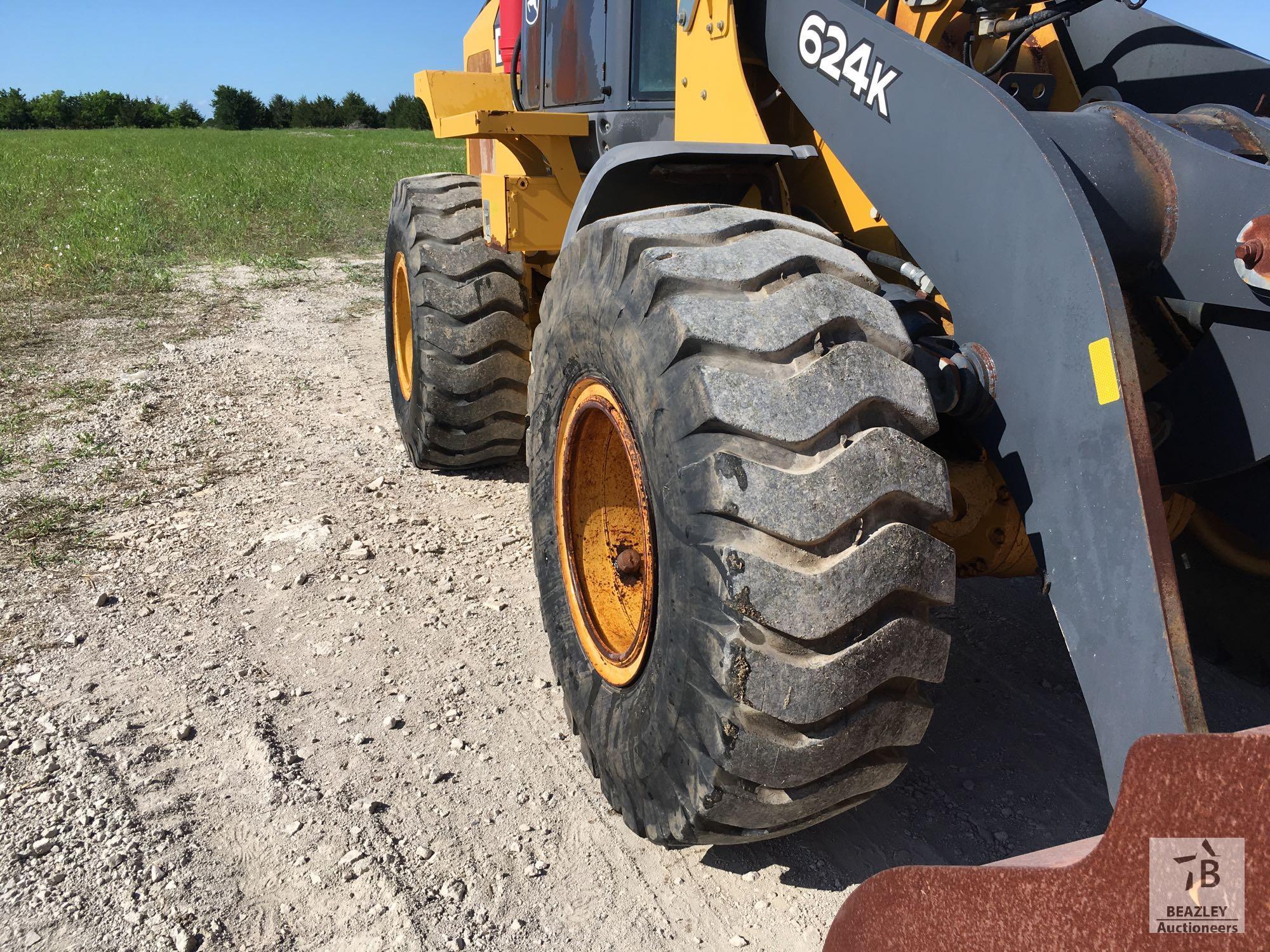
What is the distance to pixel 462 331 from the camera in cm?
438

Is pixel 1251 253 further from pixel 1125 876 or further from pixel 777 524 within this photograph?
pixel 1125 876

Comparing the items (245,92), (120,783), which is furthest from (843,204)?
(245,92)

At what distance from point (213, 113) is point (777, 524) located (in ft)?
298

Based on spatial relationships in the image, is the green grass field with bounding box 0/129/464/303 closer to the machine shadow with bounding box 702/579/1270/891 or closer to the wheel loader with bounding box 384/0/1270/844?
the wheel loader with bounding box 384/0/1270/844

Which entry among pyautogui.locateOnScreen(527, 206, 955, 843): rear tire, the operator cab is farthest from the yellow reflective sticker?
the operator cab

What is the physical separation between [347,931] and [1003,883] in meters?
1.49

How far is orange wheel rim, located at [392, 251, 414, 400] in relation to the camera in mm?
5297

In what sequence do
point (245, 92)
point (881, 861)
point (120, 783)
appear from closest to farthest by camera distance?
point (881, 861) < point (120, 783) < point (245, 92)

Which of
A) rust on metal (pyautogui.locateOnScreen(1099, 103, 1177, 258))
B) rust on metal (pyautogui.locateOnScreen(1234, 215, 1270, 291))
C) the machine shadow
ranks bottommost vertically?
the machine shadow

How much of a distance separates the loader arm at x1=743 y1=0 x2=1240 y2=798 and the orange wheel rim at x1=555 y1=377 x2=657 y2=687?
0.92 m

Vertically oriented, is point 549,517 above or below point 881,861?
above

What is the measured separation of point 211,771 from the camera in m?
2.79

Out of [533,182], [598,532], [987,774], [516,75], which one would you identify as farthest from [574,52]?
[987,774]

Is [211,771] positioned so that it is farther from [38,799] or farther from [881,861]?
[881,861]
